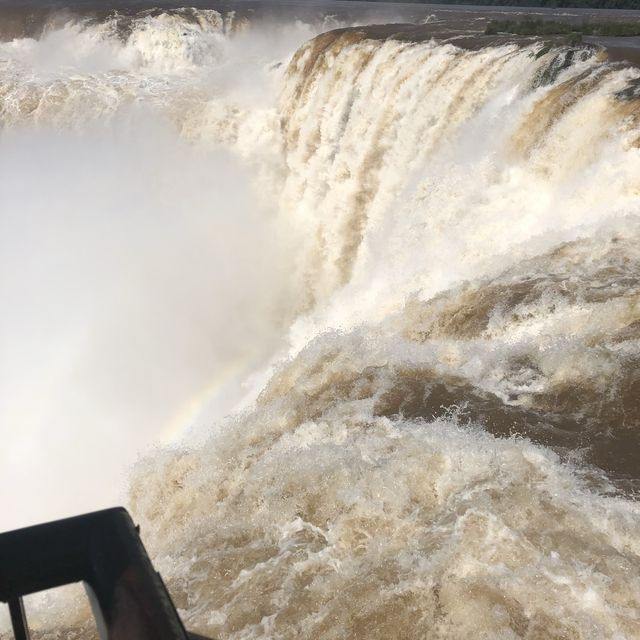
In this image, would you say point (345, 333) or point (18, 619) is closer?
point (18, 619)

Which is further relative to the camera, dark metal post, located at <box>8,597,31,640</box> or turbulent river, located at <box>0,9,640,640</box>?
turbulent river, located at <box>0,9,640,640</box>

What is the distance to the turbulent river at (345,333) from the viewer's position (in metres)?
3.81

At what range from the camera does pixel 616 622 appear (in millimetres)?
3141

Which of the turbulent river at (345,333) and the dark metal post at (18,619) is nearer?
the dark metal post at (18,619)

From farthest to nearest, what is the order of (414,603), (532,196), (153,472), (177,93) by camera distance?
(177,93), (532,196), (153,472), (414,603)

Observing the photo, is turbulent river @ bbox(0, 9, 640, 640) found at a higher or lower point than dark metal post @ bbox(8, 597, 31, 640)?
lower

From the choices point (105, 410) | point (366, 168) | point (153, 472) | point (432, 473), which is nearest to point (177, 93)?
point (366, 168)

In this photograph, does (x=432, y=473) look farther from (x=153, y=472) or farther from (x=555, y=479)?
(x=153, y=472)

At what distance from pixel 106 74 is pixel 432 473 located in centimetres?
2370

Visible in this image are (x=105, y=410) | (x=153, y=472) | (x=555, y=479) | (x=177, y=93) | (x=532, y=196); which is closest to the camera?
(x=555, y=479)

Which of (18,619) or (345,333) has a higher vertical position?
(18,619)

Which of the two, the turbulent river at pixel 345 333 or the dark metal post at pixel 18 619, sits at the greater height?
the dark metal post at pixel 18 619

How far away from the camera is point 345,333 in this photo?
25.1 feet

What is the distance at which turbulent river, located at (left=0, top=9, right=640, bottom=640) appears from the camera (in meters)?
3.81
